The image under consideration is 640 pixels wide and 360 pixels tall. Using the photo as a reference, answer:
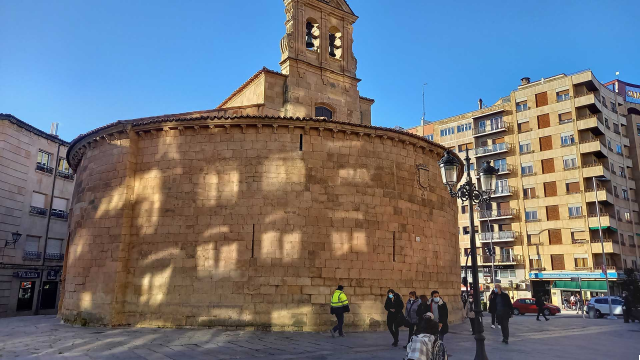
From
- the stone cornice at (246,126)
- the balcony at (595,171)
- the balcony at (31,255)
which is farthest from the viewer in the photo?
the balcony at (595,171)

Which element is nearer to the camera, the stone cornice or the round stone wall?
the round stone wall

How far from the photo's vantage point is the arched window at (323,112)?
2222 centimetres

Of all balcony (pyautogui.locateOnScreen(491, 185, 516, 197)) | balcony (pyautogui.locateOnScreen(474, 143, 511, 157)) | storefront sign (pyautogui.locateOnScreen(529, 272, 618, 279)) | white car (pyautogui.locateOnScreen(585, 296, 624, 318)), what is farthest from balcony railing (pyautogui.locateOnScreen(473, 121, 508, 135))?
white car (pyautogui.locateOnScreen(585, 296, 624, 318))

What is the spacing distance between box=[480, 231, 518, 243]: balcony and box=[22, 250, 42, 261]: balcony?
35294 mm

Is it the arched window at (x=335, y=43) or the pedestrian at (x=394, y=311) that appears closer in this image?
the pedestrian at (x=394, y=311)

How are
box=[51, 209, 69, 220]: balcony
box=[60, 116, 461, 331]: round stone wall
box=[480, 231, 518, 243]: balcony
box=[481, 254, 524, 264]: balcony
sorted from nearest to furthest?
box=[60, 116, 461, 331]: round stone wall
box=[51, 209, 69, 220]: balcony
box=[481, 254, 524, 264]: balcony
box=[480, 231, 518, 243]: balcony

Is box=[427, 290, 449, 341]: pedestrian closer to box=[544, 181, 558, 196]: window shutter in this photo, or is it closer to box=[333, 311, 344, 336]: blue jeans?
box=[333, 311, 344, 336]: blue jeans

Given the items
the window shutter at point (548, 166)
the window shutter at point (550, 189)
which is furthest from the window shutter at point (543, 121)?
the window shutter at point (550, 189)

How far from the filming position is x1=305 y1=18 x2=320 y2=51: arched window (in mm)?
23047

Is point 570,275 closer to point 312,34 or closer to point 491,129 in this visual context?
point 491,129

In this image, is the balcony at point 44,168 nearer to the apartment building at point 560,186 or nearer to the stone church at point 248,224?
the stone church at point 248,224

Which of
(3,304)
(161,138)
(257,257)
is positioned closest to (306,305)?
(257,257)

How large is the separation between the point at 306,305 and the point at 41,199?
66.5ft

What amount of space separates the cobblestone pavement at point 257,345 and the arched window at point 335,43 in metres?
15.2
